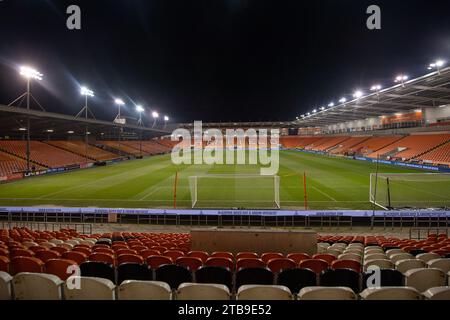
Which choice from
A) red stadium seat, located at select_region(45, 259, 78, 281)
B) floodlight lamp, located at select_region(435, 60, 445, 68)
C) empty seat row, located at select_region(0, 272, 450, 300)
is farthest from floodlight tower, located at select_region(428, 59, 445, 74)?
red stadium seat, located at select_region(45, 259, 78, 281)

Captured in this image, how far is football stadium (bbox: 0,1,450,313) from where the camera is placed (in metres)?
4.46

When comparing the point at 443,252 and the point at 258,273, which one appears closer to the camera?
the point at 258,273

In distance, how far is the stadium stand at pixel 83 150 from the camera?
178 feet

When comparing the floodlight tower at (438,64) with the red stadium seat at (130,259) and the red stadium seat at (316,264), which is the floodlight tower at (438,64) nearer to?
the red stadium seat at (316,264)

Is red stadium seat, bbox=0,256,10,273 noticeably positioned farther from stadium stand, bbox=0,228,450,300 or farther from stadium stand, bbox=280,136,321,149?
stadium stand, bbox=280,136,321,149

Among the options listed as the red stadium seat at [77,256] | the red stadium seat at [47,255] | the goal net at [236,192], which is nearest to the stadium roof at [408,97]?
the goal net at [236,192]

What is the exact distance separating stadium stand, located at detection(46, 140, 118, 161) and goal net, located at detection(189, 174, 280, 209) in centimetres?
3184

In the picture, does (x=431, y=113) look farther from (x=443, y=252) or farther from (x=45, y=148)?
(x=45, y=148)

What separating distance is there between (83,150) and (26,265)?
56.3 metres

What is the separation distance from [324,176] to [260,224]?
63.0 feet

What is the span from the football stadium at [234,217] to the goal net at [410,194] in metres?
0.14
